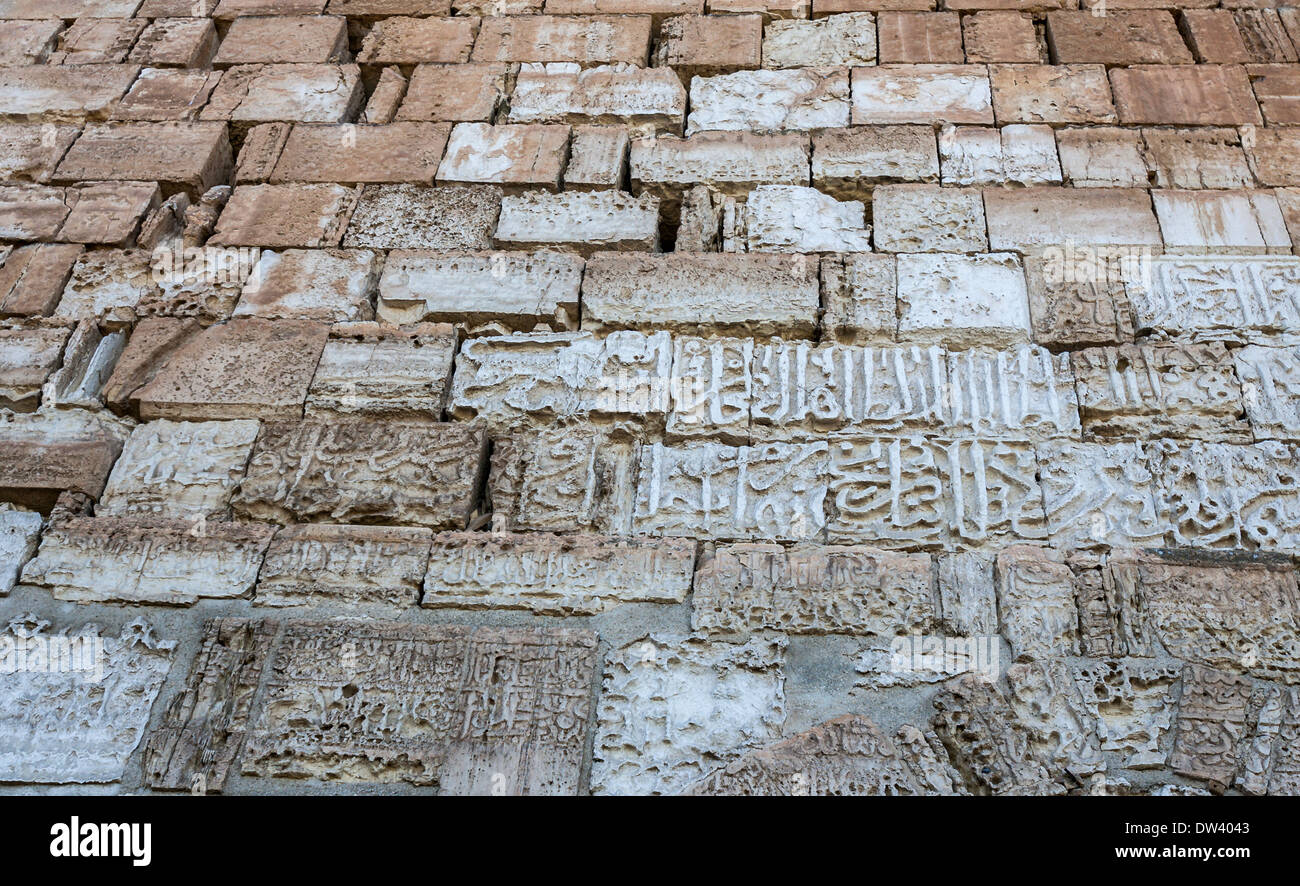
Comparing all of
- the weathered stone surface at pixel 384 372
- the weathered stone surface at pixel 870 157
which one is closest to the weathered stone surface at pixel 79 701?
the weathered stone surface at pixel 384 372

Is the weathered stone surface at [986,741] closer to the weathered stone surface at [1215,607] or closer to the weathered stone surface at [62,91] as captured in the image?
the weathered stone surface at [1215,607]

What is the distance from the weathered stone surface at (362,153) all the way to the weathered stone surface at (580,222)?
1.62ft

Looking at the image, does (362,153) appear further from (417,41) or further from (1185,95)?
(1185,95)

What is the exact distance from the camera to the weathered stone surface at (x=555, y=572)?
3.80 meters

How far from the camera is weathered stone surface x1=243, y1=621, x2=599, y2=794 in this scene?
3467mm

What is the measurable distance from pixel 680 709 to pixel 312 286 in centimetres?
229

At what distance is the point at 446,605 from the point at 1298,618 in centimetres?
253

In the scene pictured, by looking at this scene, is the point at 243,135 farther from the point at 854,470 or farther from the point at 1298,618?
the point at 1298,618

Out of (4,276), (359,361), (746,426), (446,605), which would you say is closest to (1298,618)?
(746,426)

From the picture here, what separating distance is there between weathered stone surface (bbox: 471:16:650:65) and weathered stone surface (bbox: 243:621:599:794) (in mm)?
3064

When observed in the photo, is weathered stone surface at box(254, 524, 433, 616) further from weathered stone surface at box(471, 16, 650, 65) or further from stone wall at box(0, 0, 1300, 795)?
weathered stone surface at box(471, 16, 650, 65)

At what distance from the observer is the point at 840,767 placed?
337 cm

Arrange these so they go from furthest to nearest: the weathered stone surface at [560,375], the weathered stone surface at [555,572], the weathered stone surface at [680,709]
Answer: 1. the weathered stone surface at [560,375]
2. the weathered stone surface at [555,572]
3. the weathered stone surface at [680,709]

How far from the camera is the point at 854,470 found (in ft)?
13.4
